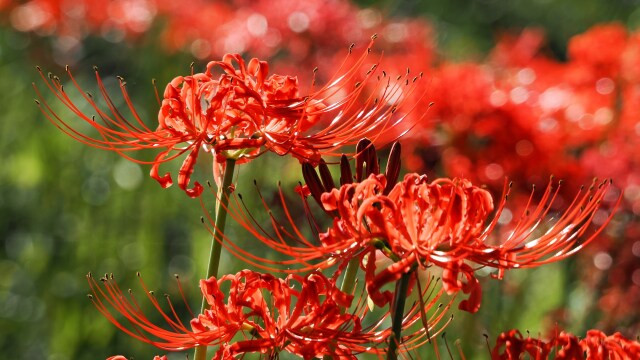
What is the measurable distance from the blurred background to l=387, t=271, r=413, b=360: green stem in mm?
1784

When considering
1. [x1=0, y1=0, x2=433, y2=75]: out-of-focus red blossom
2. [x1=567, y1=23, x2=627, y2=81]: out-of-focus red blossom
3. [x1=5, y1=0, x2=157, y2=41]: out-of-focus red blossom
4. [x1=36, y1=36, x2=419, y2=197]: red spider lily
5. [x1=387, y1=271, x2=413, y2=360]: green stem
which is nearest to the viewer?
[x1=387, y1=271, x2=413, y2=360]: green stem

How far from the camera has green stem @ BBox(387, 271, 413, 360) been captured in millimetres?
1150

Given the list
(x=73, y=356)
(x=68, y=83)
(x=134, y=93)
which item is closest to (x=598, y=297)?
(x=73, y=356)

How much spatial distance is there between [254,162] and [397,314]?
8.56 ft

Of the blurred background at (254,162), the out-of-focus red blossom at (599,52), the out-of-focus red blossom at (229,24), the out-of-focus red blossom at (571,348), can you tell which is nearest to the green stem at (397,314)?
the out-of-focus red blossom at (571,348)

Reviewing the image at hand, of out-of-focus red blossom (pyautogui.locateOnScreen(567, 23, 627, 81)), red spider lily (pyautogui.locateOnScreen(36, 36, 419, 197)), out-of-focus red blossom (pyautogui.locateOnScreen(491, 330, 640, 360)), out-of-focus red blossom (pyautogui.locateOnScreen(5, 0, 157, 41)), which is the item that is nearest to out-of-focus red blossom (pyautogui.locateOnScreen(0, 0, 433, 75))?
out-of-focus red blossom (pyautogui.locateOnScreen(5, 0, 157, 41))

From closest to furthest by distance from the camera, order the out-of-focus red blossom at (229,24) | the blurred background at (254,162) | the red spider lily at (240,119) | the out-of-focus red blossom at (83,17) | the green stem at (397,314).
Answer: the green stem at (397,314), the red spider lily at (240,119), the blurred background at (254,162), the out-of-focus red blossom at (229,24), the out-of-focus red blossom at (83,17)

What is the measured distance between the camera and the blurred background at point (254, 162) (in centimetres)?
319

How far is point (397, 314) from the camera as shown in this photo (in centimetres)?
120

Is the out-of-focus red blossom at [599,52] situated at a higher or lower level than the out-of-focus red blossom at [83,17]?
lower

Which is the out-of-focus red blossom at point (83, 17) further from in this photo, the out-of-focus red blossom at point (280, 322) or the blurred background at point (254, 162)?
the out-of-focus red blossom at point (280, 322)

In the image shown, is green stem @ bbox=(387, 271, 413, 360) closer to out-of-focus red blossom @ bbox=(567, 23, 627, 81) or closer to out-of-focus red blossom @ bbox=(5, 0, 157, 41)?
out-of-focus red blossom @ bbox=(567, 23, 627, 81)

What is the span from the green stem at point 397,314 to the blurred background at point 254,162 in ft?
5.85

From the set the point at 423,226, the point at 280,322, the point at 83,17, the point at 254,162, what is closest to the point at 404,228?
the point at 423,226
